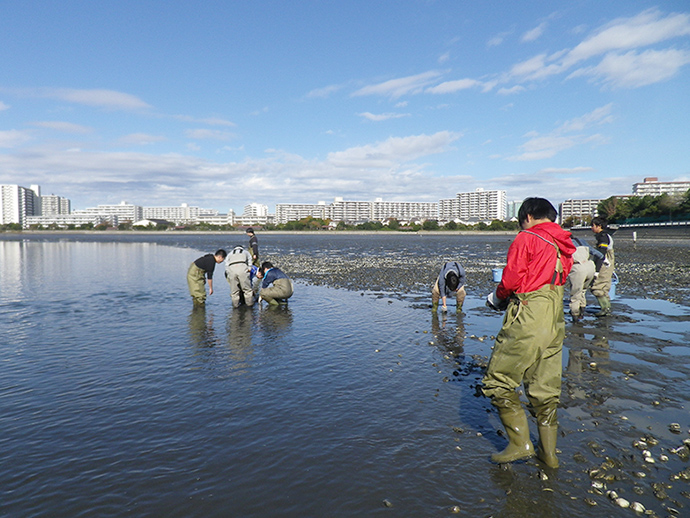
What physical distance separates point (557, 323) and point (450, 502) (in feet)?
7.82

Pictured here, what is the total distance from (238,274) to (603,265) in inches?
484

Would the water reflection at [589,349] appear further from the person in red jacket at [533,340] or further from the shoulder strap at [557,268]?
the shoulder strap at [557,268]

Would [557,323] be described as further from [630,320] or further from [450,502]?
[630,320]

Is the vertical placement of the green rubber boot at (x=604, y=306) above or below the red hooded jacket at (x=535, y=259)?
below

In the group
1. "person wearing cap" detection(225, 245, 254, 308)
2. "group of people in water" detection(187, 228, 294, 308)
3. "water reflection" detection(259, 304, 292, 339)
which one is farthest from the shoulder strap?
"person wearing cap" detection(225, 245, 254, 308)

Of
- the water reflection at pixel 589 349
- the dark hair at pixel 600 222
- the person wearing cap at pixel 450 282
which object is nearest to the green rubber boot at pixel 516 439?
the water reflection at pixel 589 349

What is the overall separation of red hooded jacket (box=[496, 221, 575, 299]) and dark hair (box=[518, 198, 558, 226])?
0.49ft

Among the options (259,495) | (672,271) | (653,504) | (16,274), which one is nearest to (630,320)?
(653,504)

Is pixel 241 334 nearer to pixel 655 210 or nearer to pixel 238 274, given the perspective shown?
pixel 238 274

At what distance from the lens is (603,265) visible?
12648 mm

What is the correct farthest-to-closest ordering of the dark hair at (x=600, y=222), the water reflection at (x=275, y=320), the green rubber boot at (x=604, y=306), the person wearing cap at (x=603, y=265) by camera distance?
the green rubber boot at (x=604, y=306) → the person wearing cap at (x=603, y=265) → the dark hair at (x=600, y=222) → the water reflection at (x=275, y=320)

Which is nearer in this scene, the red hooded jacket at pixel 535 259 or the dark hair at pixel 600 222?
the red hooded jacket at pixel 535 259

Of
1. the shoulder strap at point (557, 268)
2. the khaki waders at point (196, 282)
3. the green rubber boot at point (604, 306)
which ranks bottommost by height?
the green rubber boot at point (604, 306)

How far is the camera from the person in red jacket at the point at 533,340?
480 cm
